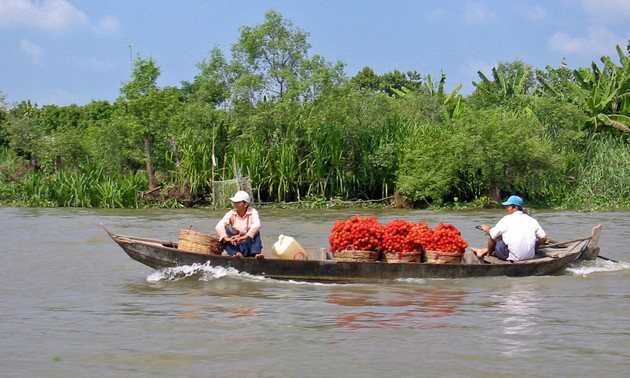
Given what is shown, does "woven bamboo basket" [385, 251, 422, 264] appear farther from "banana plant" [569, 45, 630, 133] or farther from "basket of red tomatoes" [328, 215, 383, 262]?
"banana plant" [569, 45, 630, 133]

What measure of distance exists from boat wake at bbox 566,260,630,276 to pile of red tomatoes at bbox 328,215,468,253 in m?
1.98

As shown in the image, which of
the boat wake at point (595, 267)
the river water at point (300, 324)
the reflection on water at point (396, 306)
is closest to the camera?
the river water at point (300, 324)

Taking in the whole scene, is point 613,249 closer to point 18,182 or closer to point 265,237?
point 265,237

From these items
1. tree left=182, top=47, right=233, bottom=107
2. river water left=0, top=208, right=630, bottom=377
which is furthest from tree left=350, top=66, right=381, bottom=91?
river water left=0, top=208, right=630, bottom=377

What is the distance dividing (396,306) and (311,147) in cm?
1766

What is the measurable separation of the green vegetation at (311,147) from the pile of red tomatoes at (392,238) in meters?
14.1

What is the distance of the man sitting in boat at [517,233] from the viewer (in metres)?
11.3

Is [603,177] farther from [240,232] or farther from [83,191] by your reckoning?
[240,232]

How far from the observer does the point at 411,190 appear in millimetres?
25406

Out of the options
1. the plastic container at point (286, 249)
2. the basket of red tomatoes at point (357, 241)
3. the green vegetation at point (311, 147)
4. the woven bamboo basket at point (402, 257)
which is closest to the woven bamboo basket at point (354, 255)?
the basket of red tomatoes at point (357, 241)

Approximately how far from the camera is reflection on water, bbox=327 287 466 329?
28.6ft

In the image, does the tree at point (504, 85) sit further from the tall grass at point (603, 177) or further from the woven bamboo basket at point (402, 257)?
the woven bamboo basket at point (402, 257)

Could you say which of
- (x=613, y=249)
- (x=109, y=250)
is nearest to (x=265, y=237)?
(x=109, y=250)

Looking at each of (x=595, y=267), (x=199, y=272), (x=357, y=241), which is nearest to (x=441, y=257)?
(x=357, y=241)
